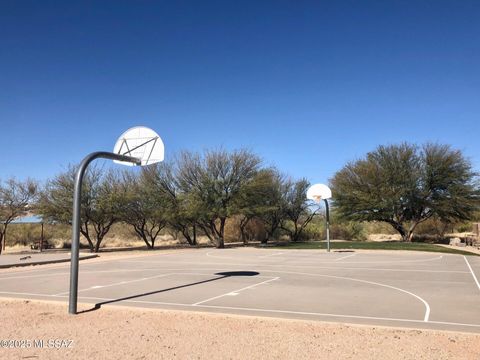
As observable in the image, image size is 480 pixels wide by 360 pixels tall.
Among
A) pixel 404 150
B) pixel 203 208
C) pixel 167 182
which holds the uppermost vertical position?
pixel 404 150

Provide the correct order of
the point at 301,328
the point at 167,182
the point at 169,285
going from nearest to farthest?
1. the point at 301,328
2. the point at 169,285
3. the point at 167,182

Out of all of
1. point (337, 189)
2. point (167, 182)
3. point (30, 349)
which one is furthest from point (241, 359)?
point (337, 189)

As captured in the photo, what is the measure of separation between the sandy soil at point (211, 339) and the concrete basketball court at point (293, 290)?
2.69 feet

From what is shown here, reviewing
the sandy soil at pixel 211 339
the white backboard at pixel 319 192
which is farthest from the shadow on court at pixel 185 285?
the white backboard at pixel 319 192

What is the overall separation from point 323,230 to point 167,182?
21.7 metres

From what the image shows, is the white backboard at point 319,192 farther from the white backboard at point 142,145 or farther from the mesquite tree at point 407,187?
the white backboard at point 142,145

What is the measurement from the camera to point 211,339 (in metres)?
7.30

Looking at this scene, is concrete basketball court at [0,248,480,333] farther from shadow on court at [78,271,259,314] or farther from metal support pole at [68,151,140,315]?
metal support pole at [68,151,140,315]

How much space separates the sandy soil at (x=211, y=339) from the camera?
256 inches

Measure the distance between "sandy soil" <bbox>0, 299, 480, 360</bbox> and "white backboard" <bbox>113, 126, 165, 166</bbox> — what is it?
438 centimetres

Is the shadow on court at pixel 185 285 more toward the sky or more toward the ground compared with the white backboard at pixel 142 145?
more toward the ground

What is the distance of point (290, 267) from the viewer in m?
19.7

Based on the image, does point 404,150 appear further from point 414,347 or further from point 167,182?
point 414,347

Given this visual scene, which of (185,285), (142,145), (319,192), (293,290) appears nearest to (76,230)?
(142,145)
